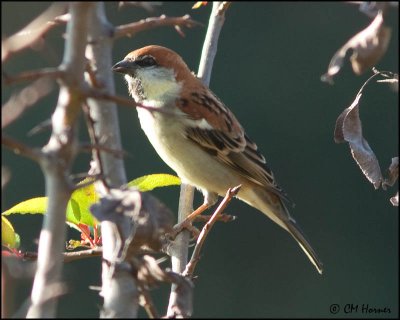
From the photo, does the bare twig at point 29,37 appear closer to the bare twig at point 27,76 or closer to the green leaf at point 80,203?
the bare twig at point 27,76

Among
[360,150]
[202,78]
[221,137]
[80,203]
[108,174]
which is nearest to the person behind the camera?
[108,174]

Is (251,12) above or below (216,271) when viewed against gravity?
above

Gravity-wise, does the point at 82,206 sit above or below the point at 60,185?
below

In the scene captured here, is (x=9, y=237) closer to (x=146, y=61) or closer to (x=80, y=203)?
(x=80, y=203)

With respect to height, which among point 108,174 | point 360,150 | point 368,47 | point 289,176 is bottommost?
point 289,176

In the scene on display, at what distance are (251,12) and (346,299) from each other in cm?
351

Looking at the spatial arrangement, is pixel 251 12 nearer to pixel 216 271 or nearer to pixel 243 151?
pixel 216 271

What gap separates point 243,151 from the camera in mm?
→ 3430

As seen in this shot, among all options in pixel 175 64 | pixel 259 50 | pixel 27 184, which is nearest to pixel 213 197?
pixel 175 64

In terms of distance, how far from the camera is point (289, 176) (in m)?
9.38

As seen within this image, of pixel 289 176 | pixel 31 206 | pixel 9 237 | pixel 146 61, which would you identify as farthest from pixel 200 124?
pixel 289 176

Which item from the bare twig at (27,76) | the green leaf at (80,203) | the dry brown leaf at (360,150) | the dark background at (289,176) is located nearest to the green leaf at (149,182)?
the green leaf at (80,203)

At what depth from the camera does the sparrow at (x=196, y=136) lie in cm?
324

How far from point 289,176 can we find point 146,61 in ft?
20.5
